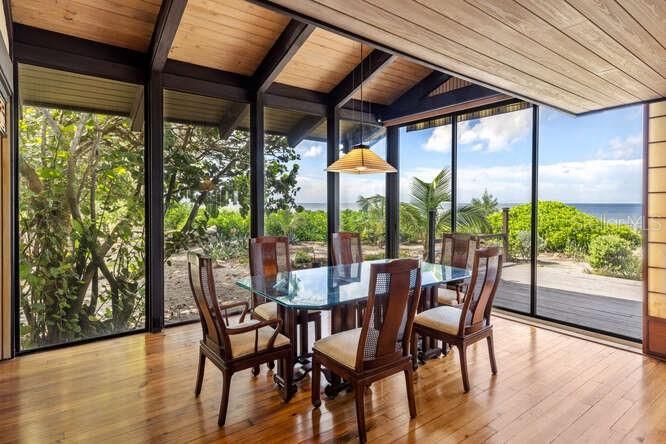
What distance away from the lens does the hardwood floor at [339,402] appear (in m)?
2.22

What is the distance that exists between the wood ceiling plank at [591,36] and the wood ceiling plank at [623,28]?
25 mm

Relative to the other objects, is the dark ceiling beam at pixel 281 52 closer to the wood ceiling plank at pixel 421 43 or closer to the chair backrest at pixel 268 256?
the wood ceiling plank at pixel 421 43

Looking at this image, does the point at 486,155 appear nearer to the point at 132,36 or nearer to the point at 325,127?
the point at 325,127

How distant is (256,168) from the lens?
15.3 feet

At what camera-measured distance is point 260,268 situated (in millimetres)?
3674

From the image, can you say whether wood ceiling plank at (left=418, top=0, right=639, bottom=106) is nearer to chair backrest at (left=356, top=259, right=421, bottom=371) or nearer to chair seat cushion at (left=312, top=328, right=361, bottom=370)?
chair backrest at (left=356, top=259, right=421, bottom=371)

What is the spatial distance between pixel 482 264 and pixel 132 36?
387cm

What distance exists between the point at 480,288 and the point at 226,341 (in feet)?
6.06

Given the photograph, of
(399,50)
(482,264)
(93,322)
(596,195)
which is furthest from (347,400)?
(596,195)

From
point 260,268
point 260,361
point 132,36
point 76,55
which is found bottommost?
point 260,361

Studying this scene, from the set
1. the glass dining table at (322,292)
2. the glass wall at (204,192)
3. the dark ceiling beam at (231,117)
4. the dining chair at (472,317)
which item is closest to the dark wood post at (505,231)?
the glass dining table at (322,292)

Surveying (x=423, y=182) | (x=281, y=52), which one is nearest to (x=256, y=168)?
(x=281, y=52)

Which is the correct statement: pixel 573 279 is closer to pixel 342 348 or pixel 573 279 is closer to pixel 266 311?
pixel 342 348

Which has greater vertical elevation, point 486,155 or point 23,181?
point 486,155
